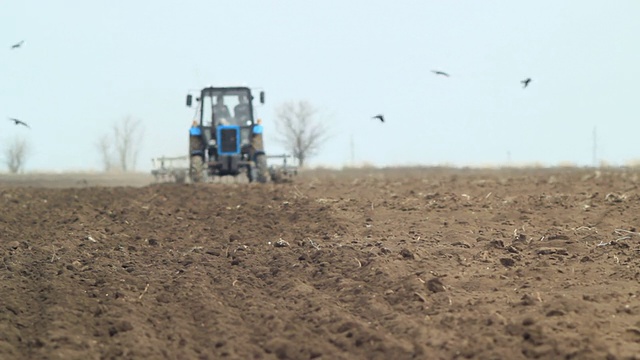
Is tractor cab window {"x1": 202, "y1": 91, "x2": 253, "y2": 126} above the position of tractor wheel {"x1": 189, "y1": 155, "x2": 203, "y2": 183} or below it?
above

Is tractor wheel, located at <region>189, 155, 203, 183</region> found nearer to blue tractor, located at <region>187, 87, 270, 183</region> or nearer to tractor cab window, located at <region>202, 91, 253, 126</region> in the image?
blue tractor, located at <region>187, 87, 270, 183</region>

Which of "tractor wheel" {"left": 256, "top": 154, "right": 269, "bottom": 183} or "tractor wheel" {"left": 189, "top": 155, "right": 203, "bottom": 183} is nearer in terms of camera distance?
"tractor wheel" {"left": 189, "top": 155, "right": 203, "bottom": 183}

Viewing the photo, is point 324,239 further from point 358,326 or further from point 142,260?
point 358,326

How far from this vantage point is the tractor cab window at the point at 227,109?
23.3m

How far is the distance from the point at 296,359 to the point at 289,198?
10.1 metres

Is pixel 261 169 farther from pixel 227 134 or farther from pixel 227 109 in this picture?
pixel 227 109

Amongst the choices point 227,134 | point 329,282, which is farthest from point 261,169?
point 329,282

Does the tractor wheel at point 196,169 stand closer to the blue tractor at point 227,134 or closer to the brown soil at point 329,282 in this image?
the blue tractor at point 227,134

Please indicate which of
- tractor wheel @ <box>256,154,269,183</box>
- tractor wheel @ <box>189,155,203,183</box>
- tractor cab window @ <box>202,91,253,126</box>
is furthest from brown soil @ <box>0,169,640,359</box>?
tractor cab window @ <box>202,91,253,126</box>

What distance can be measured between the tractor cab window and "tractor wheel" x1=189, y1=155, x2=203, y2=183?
3.96ft

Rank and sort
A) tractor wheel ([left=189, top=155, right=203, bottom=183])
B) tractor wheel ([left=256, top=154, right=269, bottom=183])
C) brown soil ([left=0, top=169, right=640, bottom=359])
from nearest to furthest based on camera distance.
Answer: brown soil ([left=0, top=169, right=640, bottom=359])
tractor wheel ([left=189, top=155, right=203, bottom=183])
tractor wheel ([left=256, top=154, right=269, bottom=183])

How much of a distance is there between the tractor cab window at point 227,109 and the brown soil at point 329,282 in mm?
9811

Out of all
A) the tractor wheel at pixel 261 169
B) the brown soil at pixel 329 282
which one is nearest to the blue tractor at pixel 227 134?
the tractor wheel at pixel 261 169

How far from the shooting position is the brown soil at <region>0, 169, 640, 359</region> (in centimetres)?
565
